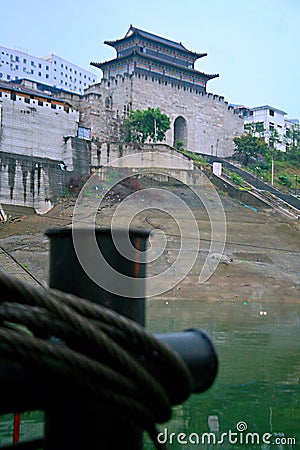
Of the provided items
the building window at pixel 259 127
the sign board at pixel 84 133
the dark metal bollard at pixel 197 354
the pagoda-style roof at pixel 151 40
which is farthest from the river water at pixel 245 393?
the building window at pixel 259 127

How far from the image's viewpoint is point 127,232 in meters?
0.89

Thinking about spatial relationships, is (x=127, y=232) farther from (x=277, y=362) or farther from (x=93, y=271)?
(x=277, y=362)

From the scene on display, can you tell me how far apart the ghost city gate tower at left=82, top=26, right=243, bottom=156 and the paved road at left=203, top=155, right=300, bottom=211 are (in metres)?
3.34

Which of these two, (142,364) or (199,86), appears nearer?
(142,364)

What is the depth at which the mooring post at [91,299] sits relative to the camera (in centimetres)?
79

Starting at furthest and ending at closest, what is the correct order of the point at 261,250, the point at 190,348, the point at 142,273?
the point at 261,250, the point at 142,273, the point at 190,348

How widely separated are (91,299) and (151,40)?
43.0 m

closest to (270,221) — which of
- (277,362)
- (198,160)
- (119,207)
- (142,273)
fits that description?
(119,207)

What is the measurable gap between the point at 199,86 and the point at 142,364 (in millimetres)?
43612

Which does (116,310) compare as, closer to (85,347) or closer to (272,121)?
(85,347)

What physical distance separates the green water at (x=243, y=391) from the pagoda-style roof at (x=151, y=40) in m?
33.6

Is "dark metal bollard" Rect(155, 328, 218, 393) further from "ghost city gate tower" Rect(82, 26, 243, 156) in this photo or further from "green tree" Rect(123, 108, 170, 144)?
"ghost city gate tower" Rect(82, 26, 243, 156)

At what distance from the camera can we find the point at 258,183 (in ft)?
115

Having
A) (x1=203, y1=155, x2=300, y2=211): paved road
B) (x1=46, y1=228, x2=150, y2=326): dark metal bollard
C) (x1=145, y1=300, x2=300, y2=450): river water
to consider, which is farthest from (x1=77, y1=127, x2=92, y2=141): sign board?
(x1=46, y1=228, x2=150, y2=326): dark metal bollard
